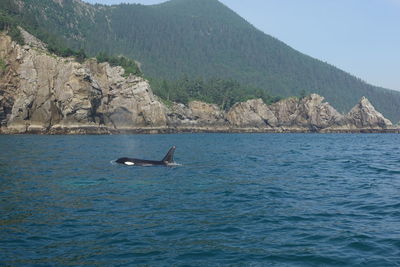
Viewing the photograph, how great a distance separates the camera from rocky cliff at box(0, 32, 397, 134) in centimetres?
11056

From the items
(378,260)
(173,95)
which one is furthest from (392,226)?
(173,95)

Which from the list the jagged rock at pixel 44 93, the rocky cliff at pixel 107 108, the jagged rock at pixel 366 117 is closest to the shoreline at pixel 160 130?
the rocky cliff at pixel 107 108

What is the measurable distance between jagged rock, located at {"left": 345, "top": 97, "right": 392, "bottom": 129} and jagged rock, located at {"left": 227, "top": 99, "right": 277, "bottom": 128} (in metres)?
38.6

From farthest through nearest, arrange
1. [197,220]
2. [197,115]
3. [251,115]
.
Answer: [251,115] < [197,115] < [197,220]

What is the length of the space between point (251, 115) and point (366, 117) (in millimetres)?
54818

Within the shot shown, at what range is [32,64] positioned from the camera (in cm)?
11406

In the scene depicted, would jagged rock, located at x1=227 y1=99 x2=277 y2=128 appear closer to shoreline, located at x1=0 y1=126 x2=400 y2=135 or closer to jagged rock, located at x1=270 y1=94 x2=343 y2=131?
shoreline, located at x1=0 y1=126 x2=400 y2=135

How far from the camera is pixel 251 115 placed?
7013 inches

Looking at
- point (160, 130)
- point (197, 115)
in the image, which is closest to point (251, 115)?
point (197, 115)

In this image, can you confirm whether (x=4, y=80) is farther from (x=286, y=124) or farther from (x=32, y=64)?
(x=286, y=124)

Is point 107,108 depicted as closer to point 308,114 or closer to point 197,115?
point 197,115

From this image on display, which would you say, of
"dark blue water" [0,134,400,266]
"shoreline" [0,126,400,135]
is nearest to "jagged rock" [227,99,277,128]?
"shoreline" [0,126,400,135]

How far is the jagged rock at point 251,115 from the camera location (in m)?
178

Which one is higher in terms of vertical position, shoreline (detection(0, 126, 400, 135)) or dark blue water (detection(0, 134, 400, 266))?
dark blue water (detection(0, 134, 400, 266))
